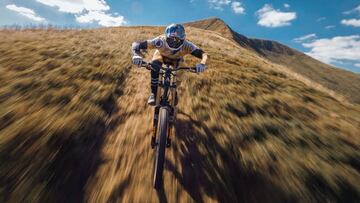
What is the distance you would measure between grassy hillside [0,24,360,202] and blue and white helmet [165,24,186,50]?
263 cm

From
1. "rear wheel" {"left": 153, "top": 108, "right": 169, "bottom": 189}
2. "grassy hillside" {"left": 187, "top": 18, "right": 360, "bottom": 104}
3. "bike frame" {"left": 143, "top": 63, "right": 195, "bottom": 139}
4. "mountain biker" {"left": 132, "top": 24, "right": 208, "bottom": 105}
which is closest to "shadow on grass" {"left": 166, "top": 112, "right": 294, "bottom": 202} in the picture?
"rear wheel" {"left": 153, "top": 108, "right": 169, "bottom": 189}

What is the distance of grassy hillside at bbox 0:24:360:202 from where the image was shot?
4133mm

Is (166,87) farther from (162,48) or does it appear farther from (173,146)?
(173,146)

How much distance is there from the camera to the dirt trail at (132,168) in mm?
4027

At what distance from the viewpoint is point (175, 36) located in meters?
5.38

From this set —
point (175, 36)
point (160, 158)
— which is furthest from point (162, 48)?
point (160, 158)

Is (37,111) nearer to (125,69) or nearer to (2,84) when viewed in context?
(2,84)

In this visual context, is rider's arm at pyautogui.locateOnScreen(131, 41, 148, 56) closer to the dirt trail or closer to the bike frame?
the bike frame

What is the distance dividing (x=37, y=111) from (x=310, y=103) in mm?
10879

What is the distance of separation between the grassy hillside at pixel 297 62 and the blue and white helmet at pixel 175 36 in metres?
85.1

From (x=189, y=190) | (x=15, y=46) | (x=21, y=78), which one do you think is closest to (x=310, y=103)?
(x=189, y=190)

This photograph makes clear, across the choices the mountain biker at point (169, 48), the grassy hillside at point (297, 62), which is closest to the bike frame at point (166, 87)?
the mountain biker at point (169, 48)

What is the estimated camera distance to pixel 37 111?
6.16 m

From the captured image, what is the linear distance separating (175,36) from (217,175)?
3516mm
